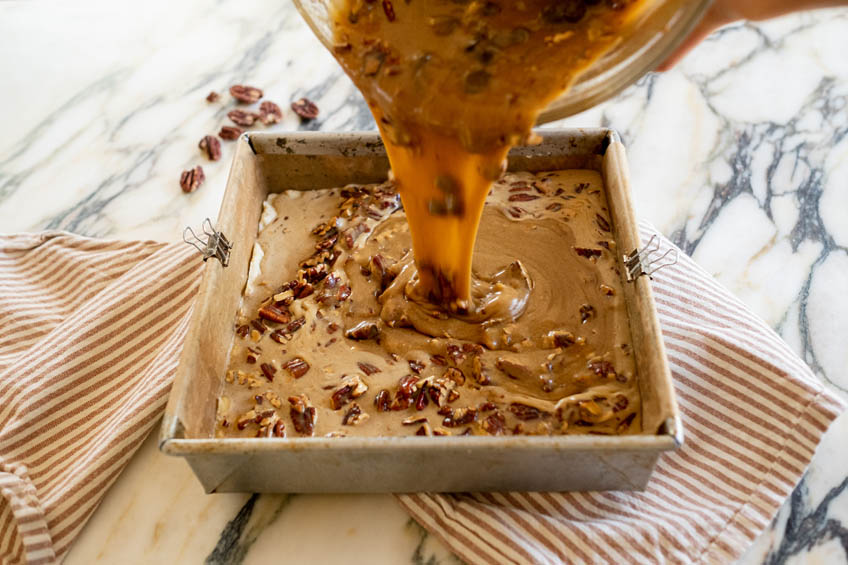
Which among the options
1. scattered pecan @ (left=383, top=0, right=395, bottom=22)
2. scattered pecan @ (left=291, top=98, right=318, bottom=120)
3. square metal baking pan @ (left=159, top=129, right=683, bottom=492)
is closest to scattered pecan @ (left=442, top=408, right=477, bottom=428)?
square metal baking pan @ (left=159, top=129, right=683, bottom=492)

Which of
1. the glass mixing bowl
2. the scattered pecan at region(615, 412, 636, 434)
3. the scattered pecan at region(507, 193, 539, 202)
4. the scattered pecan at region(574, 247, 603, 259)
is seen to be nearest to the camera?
the glass mixing bowl

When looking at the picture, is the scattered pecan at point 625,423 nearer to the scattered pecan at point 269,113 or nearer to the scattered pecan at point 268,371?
the scattered pecan at point 268,371

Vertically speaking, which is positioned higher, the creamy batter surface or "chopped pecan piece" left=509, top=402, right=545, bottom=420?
the creamy batter surface

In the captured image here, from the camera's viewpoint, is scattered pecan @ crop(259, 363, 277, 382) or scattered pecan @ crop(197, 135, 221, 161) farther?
scattered pecan @ crop(197, 135, 221, 161)

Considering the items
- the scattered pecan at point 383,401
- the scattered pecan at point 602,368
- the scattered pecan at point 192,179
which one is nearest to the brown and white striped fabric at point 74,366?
the scattered pecan at point 192,179

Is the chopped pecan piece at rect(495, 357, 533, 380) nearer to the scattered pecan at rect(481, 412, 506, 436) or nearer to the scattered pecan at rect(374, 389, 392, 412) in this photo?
the scattered pecan at rect(481, 412, 506, 436)

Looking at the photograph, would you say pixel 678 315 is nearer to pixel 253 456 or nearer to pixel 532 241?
pixel 532 241
